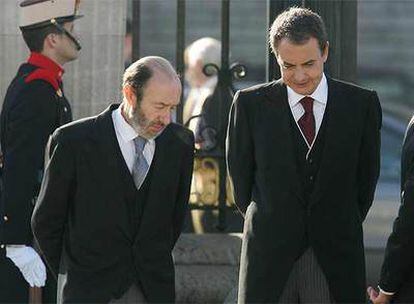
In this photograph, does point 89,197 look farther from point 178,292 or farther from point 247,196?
point 178,292

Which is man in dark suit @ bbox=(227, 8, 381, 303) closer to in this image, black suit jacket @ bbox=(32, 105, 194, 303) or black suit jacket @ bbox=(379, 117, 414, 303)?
black suit jacket @ bbox=(379, 117, 414, 303)

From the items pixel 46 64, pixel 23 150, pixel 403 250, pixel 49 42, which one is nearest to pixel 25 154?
pixel 23 150

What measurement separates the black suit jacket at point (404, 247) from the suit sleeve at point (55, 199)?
118 centimetres

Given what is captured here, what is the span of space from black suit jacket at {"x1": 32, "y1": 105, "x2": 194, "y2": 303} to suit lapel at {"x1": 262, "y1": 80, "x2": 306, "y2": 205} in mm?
354

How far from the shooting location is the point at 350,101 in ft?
18.2

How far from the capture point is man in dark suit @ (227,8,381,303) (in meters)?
5.44

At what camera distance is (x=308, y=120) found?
217 inches

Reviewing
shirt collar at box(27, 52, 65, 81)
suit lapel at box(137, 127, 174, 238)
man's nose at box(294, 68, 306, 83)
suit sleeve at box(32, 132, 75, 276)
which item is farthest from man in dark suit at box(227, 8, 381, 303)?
shirt collar at box(27, 52, 65, 81)

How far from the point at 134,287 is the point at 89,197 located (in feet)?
1.14

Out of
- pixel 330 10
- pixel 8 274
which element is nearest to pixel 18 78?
pixel 8 274

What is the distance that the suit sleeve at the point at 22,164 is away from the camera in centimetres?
691

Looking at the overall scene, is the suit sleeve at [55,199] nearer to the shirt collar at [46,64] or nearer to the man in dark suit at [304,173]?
the man in dark suit at [304,173]

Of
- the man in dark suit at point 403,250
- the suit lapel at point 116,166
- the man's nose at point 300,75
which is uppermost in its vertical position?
the man's nose at point 300,75

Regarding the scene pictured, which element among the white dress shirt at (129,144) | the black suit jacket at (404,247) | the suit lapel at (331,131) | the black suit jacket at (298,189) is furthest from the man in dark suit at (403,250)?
the white dress shirt at (129,144)
